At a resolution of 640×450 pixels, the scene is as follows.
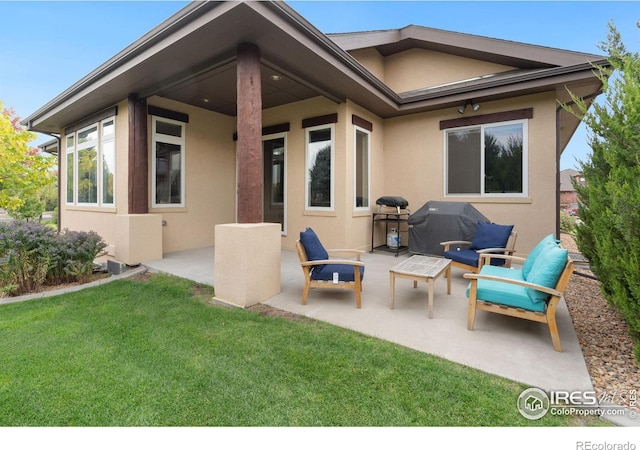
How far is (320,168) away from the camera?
718cm

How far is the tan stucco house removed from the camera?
548cm

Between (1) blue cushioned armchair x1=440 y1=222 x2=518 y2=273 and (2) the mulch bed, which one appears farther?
(1) blue cushioned armchair x1=440 y1=222 x2=518 y2=273

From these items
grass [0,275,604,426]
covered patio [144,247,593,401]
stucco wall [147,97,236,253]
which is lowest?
grass [0,275,604,426]

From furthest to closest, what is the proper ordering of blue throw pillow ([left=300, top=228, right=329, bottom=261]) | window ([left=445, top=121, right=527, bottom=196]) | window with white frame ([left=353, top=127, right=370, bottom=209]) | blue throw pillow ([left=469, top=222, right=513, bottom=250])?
window with white frame ([left=353, top=127, right=370, bottom=209]) → window ([left=445, top=121, right=527, bottom=196]) → blue throw pillow ([left=469, top=222, right=513, bottom=250]) → blue throw pillow ([left=300, top=228, right=329, bottom=261])

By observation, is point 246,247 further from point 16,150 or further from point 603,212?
point 16,150

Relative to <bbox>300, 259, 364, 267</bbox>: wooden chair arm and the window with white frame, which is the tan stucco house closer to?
the window with white frame

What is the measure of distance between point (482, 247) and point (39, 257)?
758 centimetres

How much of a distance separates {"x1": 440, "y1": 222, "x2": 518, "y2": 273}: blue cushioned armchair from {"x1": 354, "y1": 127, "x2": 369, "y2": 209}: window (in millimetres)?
2589

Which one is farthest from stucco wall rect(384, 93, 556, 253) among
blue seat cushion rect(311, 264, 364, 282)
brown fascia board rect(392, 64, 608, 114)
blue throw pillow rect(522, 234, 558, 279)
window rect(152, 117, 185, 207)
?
window rect(152, 117, 185, 207)

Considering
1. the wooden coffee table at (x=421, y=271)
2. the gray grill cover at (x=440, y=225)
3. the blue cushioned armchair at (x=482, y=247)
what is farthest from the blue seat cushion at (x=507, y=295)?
the gray grill cover at (x=440, y=225)

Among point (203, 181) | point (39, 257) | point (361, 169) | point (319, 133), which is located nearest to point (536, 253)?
point (361, 169)

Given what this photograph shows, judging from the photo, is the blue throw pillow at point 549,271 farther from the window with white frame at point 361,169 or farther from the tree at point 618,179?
the window with white frame at point 361,169
